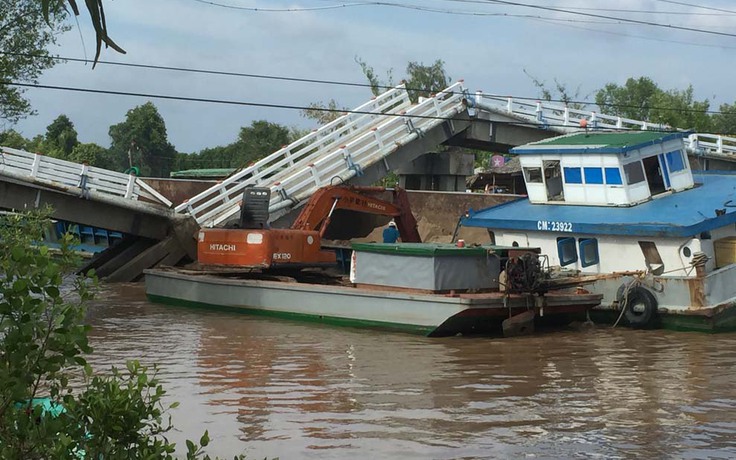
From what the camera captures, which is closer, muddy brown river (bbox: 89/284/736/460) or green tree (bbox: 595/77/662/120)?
muddy brown river (bbox: 89/284/736/460)

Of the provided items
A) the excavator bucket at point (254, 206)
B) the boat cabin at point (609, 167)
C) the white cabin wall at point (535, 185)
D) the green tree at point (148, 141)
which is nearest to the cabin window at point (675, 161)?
the boat cabin at point (609, 167)

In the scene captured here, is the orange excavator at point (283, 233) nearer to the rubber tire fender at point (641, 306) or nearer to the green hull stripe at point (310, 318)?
the green hull stripe at point (310, 318)

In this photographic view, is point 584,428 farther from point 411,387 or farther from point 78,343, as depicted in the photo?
point 78,343

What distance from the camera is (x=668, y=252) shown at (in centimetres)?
2016

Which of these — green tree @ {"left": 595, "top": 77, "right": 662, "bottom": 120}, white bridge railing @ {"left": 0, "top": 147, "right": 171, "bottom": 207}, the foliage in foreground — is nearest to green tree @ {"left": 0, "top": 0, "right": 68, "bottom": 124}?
white bridge railing @ {"left": 0, "top": 147, "right": 171, "bottom": 207}

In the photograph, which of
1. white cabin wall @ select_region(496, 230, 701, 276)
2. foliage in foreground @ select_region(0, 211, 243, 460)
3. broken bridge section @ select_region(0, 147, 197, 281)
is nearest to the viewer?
foliage in foreground @ select_region(0, 211, 243, 460)

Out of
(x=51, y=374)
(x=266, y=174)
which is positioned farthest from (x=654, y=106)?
(x=51, y=374)

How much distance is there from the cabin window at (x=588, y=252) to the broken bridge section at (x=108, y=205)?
488 inches

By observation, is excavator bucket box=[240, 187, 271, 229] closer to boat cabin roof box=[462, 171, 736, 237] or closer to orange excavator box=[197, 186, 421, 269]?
orange excavator box=[197, 186, 421, 269]

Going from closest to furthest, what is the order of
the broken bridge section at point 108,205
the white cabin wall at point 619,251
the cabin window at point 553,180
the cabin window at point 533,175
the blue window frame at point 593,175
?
the white cabin wall at point 619,251
the blue window frame at point 593,175
the cabin window at point 553,180
the cabin window at point 533,175
the broken bridge section at point 108,205

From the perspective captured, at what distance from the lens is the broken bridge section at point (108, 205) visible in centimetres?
2689

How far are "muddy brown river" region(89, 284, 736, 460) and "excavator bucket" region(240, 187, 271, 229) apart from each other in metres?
2.79

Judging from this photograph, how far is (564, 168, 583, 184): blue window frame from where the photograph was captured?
74.5ft

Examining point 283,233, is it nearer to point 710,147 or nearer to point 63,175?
point 63,175
